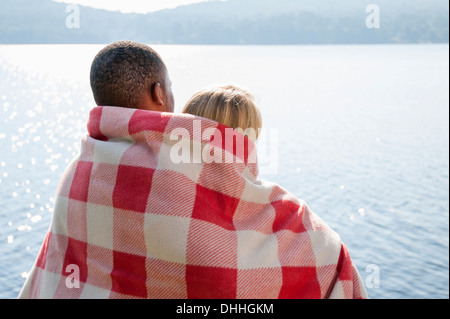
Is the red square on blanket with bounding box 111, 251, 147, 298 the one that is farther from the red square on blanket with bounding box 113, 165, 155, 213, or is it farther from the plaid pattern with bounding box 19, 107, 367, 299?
the red square on blanket with bounding box 113, 165, 155, 213

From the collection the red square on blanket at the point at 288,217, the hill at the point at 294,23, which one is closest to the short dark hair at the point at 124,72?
the red square on blanket at the point at 288,217

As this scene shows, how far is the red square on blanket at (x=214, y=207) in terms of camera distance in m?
1.77

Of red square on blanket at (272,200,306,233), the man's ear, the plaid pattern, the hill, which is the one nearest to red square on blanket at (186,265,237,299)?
the plaid pattern

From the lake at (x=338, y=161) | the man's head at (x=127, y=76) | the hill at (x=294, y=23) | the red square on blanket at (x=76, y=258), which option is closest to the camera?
the red square on blanket at (x=76, y=258)

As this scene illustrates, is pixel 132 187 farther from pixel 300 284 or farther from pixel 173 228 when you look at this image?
pixel 300 284

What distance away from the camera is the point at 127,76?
6.61 feet

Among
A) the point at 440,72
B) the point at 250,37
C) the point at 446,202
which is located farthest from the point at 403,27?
the point at 446,202

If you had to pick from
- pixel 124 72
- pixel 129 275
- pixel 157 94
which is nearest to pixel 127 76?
pixel 124 72

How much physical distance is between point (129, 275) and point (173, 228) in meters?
0.24

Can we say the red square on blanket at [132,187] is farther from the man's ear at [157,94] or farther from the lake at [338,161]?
the lake at [338,161]

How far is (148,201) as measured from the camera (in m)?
1.78

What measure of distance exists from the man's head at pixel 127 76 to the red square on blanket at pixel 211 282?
0.66 metres

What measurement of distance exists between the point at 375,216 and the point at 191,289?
16.4 m

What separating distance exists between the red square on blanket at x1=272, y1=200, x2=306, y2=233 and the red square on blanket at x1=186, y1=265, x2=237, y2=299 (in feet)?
0.86
